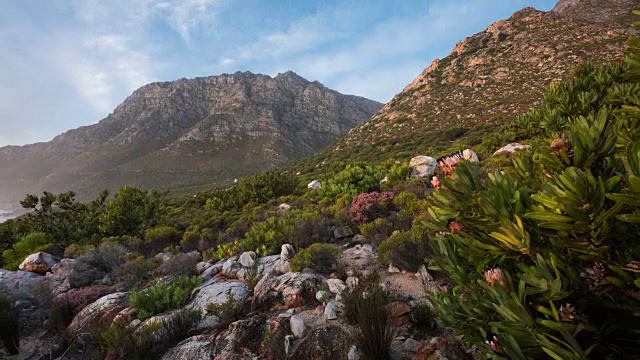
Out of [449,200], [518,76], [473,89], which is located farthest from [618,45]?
[449,200]

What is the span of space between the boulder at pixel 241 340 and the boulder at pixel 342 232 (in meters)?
3.81

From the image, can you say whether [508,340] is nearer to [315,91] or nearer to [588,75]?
[588,75]

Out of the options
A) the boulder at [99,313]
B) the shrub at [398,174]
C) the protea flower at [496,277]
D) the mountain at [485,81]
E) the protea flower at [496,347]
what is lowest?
the boulder at [99,313]

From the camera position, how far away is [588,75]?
8.95 m

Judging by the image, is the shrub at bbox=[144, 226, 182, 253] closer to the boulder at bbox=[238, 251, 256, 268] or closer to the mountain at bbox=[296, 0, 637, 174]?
the boulder at bbox=[238, 251, 256, 268]

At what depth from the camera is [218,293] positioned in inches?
208

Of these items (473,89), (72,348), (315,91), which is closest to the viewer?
(72,348)

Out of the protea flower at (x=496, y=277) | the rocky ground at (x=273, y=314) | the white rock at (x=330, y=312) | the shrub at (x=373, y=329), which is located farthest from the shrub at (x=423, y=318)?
the protea flower at (x=496, y=277)

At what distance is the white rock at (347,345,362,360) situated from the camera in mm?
3062

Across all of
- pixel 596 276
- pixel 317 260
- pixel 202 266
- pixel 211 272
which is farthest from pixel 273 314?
pixel 596 276

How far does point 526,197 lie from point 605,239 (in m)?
0.42

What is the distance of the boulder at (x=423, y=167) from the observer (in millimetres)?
12727

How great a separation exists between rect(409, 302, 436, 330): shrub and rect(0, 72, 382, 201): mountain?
7239cm

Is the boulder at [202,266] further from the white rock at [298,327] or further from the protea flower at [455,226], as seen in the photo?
the protea flower at [455,226]
